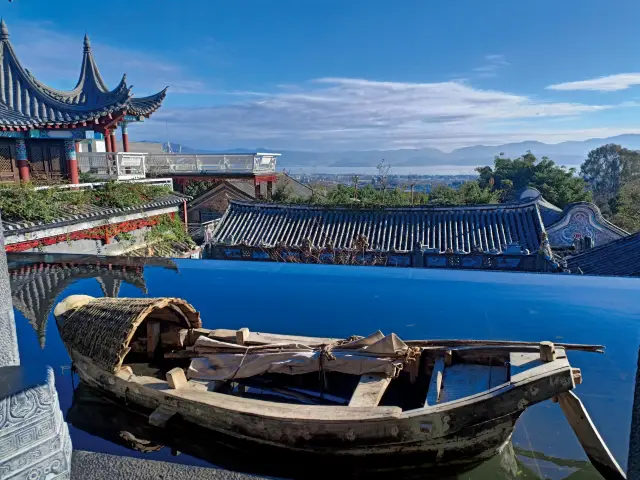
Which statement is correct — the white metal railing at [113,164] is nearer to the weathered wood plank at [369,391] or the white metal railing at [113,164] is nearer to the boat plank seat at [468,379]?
the weathered wood plank at [369,391]

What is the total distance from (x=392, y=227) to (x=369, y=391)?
7.82m

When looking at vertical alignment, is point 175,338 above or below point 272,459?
above

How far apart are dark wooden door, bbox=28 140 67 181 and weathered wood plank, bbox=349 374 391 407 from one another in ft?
31.7

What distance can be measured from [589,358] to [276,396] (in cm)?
198

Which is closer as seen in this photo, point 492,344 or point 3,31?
point 492,344

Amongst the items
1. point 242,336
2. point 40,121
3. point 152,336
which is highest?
point 40,121

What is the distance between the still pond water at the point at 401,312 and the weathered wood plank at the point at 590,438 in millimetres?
122

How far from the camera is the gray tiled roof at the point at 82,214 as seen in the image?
6133 millimetres

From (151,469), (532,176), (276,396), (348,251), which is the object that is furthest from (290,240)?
(532,176)

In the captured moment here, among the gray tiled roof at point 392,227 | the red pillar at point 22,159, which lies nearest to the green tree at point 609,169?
the gray tiled roof at point 392,227

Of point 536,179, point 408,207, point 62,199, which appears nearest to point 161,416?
point 62,199

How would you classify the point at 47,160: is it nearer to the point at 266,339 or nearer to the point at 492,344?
the point at 266,339

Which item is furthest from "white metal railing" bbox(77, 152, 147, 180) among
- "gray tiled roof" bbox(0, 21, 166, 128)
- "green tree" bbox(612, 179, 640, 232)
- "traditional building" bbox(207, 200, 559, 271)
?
"green tree" bbox(612, 179, 640, 232)

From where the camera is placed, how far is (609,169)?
99.0 ft
